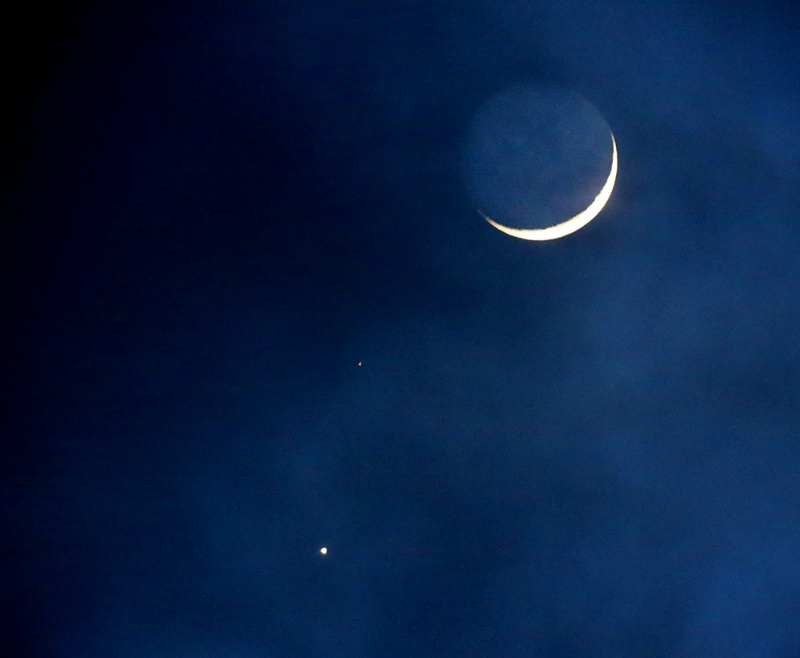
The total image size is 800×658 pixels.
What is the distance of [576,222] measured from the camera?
30.2 feet

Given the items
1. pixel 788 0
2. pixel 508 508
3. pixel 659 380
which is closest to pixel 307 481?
pixel 508 508

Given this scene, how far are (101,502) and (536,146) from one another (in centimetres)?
1109

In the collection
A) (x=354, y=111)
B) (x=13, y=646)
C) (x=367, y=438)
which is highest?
Answer: (x=354, y=111)

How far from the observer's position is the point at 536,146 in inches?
373

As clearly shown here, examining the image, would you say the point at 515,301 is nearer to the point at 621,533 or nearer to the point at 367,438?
the point at 367,438

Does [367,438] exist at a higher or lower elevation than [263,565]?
higher

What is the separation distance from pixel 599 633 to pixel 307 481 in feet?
21.3

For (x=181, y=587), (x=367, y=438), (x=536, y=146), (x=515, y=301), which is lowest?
(x=181, y=587)

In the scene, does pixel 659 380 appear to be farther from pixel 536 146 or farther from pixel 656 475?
pixel 536 146

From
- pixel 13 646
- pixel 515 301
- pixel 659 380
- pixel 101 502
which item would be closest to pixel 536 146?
pixel 515 301

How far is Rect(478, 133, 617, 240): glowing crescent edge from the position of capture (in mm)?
9102

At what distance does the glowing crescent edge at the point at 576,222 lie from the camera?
910 cm

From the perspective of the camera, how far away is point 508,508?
10.1 meters

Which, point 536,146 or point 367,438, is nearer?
point 536,146
